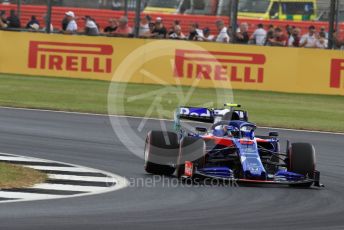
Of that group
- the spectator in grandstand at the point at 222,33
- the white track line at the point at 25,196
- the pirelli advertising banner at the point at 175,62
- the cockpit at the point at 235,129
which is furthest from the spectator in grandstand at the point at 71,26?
the white track line at the point at 25,196

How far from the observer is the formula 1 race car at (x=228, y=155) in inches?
473

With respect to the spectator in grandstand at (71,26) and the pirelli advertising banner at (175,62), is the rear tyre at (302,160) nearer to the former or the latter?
the pirelli advertising banner at (175,62)

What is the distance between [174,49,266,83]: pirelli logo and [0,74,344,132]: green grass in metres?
0.45

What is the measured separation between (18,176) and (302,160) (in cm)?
345

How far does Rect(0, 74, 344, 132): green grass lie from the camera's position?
22297 millimetres

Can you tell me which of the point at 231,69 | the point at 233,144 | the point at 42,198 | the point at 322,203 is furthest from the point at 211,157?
the point at 231,69

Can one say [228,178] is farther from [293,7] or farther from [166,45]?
[293,7]

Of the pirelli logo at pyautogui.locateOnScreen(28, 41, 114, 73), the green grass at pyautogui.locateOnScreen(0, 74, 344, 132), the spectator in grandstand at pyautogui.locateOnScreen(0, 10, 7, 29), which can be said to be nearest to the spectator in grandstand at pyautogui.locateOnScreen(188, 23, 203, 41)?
the green grass at pyautogui.locateOnScreen(0, 74, 344, 132)

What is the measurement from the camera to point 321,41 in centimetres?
2794

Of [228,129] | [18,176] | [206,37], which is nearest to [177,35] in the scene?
[206,37]

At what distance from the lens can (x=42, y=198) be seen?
10414 mm

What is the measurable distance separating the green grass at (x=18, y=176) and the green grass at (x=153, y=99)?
30.1ft

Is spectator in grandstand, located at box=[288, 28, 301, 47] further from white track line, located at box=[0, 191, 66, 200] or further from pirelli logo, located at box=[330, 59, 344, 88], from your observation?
white track line, located at box=[0, 191, 66, 200]

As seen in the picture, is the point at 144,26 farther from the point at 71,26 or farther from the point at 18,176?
the point at 18,176
